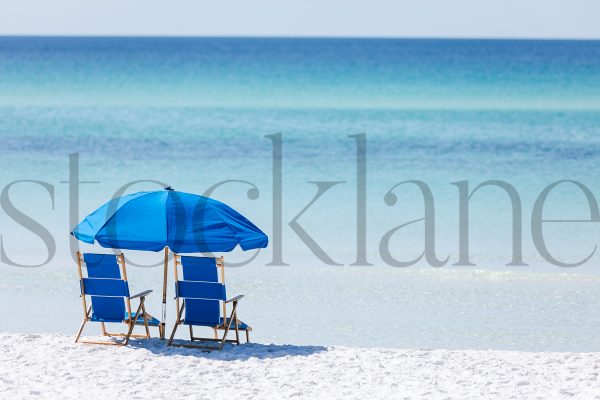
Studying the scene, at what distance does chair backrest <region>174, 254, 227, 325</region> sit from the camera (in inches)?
289

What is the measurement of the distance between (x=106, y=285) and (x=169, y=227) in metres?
0.71

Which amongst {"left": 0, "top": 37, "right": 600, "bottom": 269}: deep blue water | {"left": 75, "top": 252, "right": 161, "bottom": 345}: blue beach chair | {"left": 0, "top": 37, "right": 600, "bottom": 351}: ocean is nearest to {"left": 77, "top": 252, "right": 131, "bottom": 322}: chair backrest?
{"left": 75, "top": 252, "right": 161, "bottom": 345}: blue beach chair

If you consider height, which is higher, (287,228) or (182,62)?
(182,62)

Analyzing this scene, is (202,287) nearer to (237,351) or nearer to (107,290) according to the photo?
(237,351)

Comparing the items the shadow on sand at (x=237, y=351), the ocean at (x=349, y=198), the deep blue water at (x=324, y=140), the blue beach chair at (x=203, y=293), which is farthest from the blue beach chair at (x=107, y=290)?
the deep blue water at (x=324, y=140)

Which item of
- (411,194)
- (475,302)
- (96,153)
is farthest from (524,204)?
(96,153)

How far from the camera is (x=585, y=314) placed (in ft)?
30.0

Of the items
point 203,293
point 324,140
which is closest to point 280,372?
point 203,293

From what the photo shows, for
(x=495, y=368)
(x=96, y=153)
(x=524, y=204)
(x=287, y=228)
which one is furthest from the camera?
(x=96, y=153)

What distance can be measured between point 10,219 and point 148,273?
364 cm

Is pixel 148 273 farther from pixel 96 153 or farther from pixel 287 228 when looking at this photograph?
pixel 96 153

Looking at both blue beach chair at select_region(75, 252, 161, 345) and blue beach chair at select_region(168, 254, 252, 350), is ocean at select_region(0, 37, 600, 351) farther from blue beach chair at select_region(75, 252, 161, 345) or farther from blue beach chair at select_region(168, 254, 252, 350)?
blue beach chair at select_region(75, 252, 161, 345)

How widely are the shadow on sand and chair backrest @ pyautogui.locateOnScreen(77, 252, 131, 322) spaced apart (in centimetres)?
32

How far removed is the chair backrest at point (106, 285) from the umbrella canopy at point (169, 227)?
0.27 m
